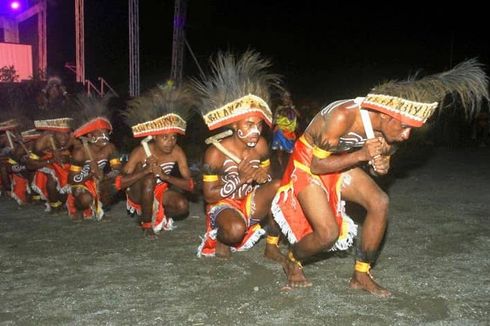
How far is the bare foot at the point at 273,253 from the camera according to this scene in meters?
4.68

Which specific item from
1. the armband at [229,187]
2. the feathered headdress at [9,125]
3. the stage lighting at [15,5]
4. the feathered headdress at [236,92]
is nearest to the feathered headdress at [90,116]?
the feathered headdress at [9,125]

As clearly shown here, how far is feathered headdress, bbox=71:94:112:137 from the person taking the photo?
6207 mm

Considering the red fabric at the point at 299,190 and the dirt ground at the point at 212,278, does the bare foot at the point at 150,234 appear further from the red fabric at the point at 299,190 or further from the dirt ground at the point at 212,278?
the red fabric at the point at 299,190

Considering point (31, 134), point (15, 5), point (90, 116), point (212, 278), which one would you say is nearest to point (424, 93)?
point (212, 278)

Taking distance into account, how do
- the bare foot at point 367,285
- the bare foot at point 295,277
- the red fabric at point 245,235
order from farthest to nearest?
the red fabric at point 245,235, the bare foot at point 295,277, the bare foot at point 367,285

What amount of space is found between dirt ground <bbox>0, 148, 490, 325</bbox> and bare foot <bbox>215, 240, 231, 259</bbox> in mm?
103

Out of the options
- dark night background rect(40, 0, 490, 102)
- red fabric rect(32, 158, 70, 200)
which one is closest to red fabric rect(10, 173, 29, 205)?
red fabric rect(32, 158, 70, 200)

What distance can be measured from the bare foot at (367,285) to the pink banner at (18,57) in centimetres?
1591

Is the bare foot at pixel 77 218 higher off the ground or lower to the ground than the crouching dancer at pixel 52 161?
lower

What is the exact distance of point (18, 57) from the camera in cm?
1800

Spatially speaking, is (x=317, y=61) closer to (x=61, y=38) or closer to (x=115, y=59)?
(x=115, y=59)

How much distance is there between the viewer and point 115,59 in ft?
68.0

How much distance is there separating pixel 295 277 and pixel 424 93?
161 centimetres

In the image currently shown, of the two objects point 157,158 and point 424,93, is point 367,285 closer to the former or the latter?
point 424,93
